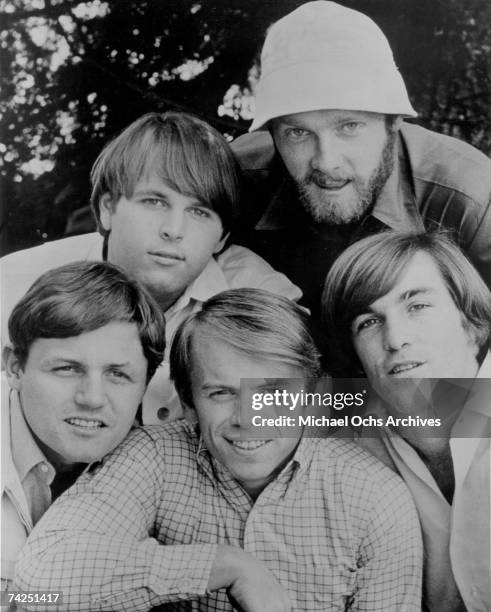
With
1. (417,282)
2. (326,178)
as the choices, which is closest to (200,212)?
(326,178)

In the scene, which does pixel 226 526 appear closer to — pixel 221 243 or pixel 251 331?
pixel 251 331

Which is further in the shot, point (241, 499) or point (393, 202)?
point (393, 202)

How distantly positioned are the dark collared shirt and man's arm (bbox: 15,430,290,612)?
0.86 meters

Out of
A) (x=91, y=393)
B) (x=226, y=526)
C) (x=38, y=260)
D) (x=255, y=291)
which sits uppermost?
(x=38, y=260)

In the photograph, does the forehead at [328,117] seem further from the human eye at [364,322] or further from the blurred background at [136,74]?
the human eye at [364,322]

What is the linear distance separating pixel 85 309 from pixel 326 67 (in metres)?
1.14

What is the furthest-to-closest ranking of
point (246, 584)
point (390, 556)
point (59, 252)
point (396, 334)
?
point (59, 252), point (396, 334), point (390, 556), point (246, 584)

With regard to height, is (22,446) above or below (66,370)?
below

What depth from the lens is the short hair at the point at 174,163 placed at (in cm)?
252

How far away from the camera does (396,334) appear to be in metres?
2.50

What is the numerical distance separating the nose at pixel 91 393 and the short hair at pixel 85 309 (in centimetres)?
16

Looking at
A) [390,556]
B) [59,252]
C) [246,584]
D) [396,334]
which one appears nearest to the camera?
[246,584]

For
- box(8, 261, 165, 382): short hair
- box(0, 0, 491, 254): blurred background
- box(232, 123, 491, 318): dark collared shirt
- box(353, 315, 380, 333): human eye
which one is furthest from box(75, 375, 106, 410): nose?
box(353, 315, 380, 333): human eye

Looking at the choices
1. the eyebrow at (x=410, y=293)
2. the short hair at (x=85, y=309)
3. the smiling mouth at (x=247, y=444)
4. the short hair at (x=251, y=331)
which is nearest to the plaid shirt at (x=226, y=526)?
the smiling mouth at (x=247, y=444)
